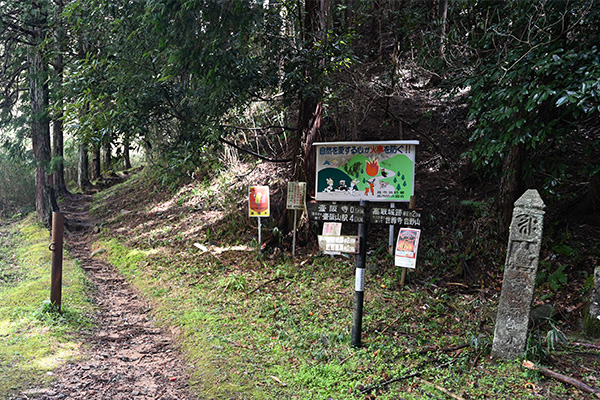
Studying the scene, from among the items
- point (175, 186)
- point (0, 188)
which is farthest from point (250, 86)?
point (0, 188)

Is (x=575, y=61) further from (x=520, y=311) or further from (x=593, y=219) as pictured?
(x=593, y=219)

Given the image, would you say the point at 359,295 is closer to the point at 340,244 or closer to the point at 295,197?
the point at 340,244

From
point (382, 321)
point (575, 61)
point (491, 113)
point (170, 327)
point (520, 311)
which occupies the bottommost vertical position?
point (170, 327)

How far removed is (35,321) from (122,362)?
154cm

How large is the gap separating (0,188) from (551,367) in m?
19.8

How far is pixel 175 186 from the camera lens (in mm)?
14750

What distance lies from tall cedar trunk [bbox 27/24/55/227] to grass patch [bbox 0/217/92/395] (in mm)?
3561

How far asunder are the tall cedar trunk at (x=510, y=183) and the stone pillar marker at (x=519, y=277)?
9.32 feet

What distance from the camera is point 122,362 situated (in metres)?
4.97

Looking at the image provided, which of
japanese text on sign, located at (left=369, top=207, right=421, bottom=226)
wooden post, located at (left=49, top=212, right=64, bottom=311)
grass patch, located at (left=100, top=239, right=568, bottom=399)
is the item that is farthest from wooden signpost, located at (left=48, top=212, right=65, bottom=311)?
japanese text on sign, located at (left=369, top=207, right=421, bottom=226)

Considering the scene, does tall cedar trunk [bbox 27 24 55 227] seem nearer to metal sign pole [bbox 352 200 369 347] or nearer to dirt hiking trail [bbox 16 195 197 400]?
dirt hiking trail [bbox 16 195 197 400]

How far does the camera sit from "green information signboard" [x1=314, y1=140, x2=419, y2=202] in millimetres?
6957

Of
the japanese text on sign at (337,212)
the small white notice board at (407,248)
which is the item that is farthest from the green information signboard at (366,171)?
the japanese text on sign at (337,212)

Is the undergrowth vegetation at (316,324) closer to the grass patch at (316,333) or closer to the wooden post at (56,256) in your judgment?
the grass patch at (316,333)
